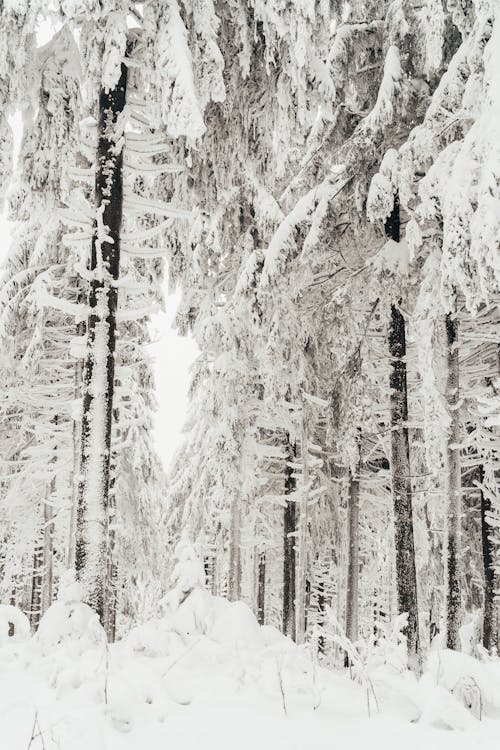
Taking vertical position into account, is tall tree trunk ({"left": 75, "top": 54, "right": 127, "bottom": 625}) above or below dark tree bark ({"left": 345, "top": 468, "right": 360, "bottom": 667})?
above

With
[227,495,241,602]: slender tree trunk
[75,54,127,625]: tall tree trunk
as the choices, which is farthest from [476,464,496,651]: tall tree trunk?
[75,54,127,625]: tall tree trunk

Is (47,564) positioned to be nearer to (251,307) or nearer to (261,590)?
(261,590)

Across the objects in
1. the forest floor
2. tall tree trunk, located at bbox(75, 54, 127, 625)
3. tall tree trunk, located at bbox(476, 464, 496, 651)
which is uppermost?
tall tree trunk, located at bbox(75, 54, 127, 625)

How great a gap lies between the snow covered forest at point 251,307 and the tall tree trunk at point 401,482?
36 mm

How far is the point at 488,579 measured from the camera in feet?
44.7

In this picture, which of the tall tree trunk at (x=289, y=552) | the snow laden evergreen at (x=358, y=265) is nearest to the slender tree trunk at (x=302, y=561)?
the snow laden evergreen at (x=358, y=265)

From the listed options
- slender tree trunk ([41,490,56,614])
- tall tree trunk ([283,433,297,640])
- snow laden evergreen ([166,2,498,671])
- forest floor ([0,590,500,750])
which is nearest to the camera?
forest floor ([0,590,500,750])

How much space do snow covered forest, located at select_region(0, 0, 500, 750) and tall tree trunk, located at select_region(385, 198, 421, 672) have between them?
1.4 inches

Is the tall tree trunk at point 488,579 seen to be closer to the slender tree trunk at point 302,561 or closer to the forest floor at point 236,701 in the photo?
the slender tree trunk at point 302,561

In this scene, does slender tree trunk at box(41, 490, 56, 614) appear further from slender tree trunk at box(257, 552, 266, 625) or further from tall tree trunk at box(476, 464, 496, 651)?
tall tree trunk at box(476, 464, 496, 651)

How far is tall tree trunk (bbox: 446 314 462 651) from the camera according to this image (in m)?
8.92

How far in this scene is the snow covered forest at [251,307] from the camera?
132 inches

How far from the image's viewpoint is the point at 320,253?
919 centimetres

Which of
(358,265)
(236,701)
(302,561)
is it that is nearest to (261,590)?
(302,561)
